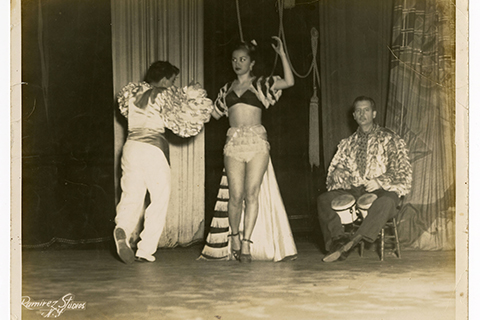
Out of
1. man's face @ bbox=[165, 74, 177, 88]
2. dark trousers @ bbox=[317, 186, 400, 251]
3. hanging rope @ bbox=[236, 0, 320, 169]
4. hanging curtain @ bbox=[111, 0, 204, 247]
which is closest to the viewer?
dark trousers @ bbox=[317, 186, 400, 251]

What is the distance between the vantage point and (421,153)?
17.8ft

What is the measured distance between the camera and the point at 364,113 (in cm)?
541

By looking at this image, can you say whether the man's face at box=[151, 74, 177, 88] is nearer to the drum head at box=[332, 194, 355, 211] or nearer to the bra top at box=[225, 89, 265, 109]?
the bra top at box=[225, 89, 265, 109]

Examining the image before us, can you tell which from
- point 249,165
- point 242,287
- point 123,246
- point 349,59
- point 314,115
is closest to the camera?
point 242,287

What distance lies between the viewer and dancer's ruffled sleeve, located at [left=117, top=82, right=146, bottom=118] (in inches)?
210

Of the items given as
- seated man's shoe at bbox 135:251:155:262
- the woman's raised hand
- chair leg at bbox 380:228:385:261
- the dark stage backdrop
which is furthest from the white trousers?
chair leg at bbox 380:228:385:261

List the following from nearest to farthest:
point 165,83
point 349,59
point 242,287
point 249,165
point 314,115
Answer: point 242,287 < point 249,165 < point 165,83 < point 349,59 < point 314,115

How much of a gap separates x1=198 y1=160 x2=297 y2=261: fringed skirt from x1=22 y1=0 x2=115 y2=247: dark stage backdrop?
1006 millimetres

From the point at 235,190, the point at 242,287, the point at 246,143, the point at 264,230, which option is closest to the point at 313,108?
the point at 246,143

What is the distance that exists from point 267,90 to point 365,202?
4.51ft

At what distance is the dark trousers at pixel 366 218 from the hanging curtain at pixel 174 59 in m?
1.22

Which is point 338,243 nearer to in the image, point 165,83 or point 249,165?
point 249,165
